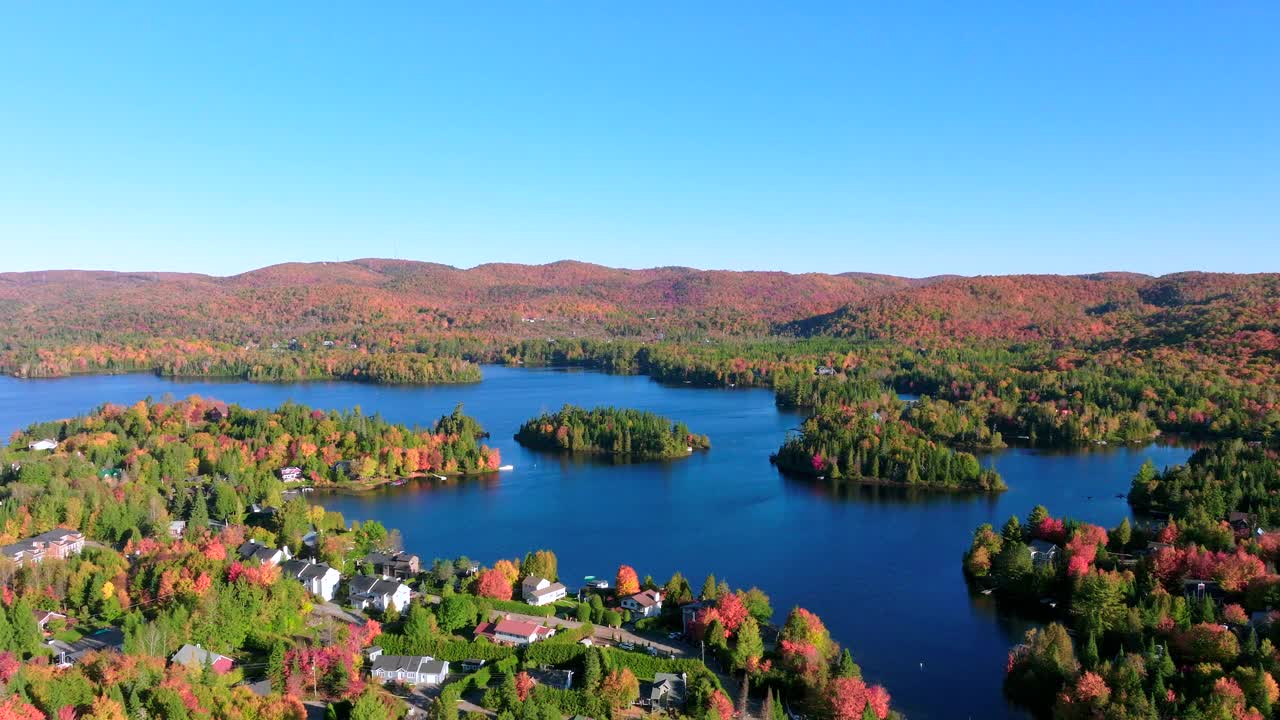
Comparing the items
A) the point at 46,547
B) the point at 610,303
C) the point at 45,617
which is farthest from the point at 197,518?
the point at 610,303

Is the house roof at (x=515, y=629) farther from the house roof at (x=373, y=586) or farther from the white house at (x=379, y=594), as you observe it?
the house roof at (x=373, y=586)

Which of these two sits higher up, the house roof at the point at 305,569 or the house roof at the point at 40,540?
the house roof at the point at 40,540

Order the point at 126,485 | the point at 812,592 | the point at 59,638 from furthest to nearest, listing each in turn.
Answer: the point at 126,485 < the point at 812,592 < the point at 59,638

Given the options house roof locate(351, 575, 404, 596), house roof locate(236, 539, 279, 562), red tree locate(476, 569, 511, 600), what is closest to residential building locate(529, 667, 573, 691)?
red tree locate(476, 569, 511, 600)

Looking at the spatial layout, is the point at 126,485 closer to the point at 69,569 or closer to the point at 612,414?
the point at 69,569

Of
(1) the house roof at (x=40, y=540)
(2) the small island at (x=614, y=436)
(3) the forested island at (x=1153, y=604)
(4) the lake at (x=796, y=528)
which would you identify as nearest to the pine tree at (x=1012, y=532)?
Answer: (3) the forested island at (x=1153, y=604)

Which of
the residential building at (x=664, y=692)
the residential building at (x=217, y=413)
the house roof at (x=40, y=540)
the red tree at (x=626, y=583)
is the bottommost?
the residential building at (x=664, y=692)

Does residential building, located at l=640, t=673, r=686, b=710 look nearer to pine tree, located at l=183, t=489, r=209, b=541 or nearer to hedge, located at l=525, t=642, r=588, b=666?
hedge, located at l=525, t=642, r=588, b=666

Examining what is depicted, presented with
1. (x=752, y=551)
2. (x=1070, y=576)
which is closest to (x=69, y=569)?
(x=752, y=551)
